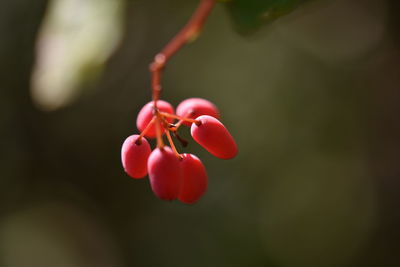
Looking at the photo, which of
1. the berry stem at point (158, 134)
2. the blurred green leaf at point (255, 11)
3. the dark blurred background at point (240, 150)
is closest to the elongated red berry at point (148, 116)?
the berry stem at point (158, 134)

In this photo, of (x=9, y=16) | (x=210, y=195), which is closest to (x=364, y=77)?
(x=210, y=195)

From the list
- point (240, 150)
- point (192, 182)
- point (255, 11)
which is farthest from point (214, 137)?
point (240, 150)

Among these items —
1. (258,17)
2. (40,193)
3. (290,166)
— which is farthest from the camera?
(40,193)

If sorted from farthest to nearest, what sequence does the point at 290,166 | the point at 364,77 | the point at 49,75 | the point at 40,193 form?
the point at 40,193, the point at 290,166, the point at 364,77, the point at 49,75

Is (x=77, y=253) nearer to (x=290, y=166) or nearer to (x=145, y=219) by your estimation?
(x=145, y=219)

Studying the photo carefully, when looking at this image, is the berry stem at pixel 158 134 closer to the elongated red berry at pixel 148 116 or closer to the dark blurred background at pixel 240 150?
the elongated red berry at pixel 148 116

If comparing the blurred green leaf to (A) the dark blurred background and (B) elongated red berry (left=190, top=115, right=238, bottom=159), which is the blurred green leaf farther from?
(A) the dark blurred background

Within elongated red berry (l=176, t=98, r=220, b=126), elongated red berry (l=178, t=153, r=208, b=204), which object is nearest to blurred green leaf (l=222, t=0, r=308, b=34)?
elongated red berry (l=176, t=98, r=220, b=126)

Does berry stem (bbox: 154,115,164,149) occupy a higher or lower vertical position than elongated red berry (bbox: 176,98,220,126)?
lower
